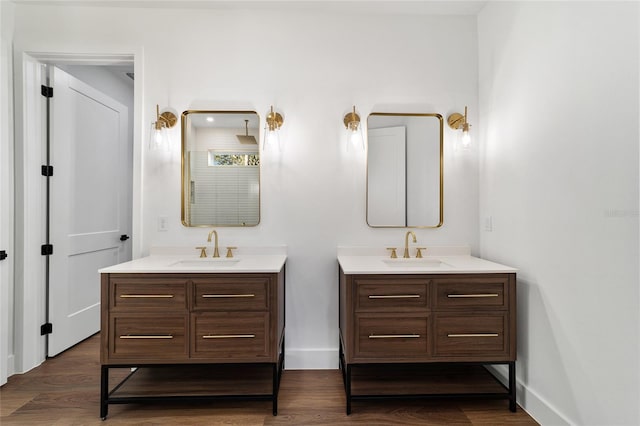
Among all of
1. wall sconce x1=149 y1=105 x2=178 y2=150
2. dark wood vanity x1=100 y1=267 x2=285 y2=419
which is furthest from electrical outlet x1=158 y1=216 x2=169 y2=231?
dark wood vanity x1=100 y1=267 x2=285 y2=419

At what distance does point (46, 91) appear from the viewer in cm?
242

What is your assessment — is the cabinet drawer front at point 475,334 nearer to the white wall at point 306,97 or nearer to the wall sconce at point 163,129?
the white wall at point 306,97

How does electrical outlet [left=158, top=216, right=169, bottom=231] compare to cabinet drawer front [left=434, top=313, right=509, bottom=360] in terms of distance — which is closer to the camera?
cabinet drawer front [left=434, top=313, right=509, bottom=360]

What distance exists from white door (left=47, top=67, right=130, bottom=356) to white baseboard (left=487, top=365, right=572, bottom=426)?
3.30 m

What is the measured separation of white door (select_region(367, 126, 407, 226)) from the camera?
2.40 meters

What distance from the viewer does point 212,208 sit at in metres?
2.38

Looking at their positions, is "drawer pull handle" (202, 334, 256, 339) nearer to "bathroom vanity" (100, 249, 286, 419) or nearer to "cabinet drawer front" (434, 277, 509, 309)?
"bathroom vanity" (100, 249, 286, 419)

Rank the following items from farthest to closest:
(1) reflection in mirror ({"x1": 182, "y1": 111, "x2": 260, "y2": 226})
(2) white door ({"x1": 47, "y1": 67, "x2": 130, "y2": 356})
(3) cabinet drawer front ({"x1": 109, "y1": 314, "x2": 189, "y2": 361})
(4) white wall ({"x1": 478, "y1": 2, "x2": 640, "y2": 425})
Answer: (2) white door ({"x1": 47, "y1": 67, "x2": 130, "y2": 356})
(1) reflection in mirror ({"x1": 182, "y1": 111, "x2": 260, "y2": 226})
(3) cabinet drawer front ({"x1": 109, "y1": 314, "x2": 189, "y2": 361})
(4) white wall ({"x1": 478, "y1": 2, "x2": 640, "y2": 425})

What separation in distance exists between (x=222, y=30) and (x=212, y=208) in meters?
1.32

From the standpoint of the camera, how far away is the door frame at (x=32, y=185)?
7.44 ft

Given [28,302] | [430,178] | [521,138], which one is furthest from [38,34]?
[521,138]

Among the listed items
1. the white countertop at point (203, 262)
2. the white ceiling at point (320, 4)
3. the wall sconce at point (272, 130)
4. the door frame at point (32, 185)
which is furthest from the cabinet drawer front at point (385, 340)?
the white ceiling at point (320, 4)

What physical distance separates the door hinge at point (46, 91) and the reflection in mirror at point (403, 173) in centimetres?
241

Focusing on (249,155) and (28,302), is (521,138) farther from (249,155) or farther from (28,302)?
(28,302)
